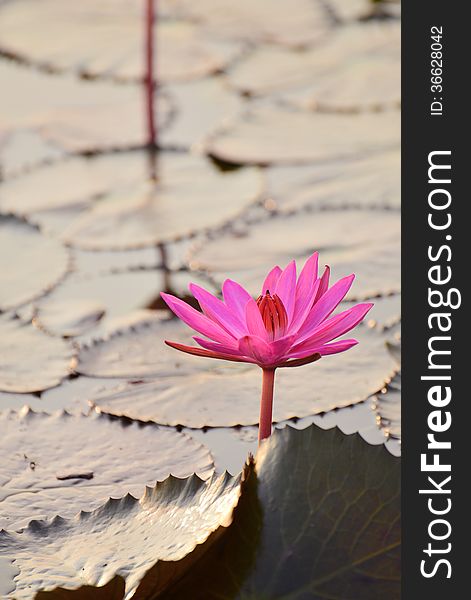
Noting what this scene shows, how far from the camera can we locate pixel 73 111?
8.95 ft

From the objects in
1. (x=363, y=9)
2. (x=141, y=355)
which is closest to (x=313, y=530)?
(x=141, y=355)

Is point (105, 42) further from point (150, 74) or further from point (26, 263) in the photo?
point (26, 263)

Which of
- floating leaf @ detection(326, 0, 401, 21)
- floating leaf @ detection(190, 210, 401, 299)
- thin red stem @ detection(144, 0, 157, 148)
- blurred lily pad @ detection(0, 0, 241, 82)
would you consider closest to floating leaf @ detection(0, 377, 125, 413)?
floating leaf @ detection(190, 210, 401, 299)

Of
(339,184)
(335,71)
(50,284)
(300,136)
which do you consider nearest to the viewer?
(50,284)

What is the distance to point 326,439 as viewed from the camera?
48.1 inches

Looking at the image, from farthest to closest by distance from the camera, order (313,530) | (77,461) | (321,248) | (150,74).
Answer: (150,74), (321,248), (77,461), (313,530)

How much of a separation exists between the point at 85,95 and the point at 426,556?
1904mm

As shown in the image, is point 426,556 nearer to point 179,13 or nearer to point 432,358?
point 432,358

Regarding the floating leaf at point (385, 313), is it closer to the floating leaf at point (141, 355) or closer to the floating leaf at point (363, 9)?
the floating leaf at point (141, 355)

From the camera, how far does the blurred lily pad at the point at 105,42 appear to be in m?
2.93

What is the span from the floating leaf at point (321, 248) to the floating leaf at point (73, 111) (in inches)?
21.1

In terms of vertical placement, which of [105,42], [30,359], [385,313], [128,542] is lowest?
[128,542]

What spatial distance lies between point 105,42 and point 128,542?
6.66ft

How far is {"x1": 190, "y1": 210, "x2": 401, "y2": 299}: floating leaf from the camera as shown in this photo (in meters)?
2.01
